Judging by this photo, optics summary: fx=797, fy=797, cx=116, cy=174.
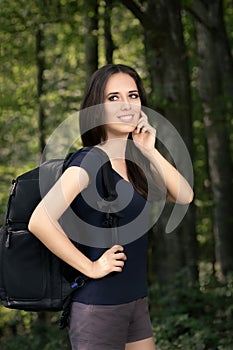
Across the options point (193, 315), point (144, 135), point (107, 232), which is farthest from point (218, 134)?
point (107, 232)

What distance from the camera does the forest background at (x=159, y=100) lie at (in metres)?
9.37

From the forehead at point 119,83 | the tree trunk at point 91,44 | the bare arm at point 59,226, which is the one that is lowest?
the bare arm at point 59,226

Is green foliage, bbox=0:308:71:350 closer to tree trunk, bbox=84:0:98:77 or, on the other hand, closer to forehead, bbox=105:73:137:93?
tree trunk, bbox=84:0:98:77

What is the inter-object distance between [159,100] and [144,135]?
5905 millimetres

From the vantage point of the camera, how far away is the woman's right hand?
3352mm

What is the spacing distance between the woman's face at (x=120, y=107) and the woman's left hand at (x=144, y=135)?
0.18 ft

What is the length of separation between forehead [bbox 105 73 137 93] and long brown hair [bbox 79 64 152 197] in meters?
0.01

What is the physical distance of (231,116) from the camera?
44.3ft

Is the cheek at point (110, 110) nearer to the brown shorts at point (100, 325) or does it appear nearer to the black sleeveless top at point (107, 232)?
the black sleeveless top at point (107, 232)

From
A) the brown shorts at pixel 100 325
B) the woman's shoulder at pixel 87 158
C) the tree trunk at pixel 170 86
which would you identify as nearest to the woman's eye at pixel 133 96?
the woman's shoulder at pixel 87 158

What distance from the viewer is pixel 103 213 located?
339 centimetres

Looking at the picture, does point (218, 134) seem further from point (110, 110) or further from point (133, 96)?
point (110, 110)

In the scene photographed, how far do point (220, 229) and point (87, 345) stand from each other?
12.5 meters

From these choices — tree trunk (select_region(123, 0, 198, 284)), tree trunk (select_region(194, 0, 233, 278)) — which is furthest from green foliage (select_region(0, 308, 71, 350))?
tree trunk (select_region(194, 0, 233, 278))
